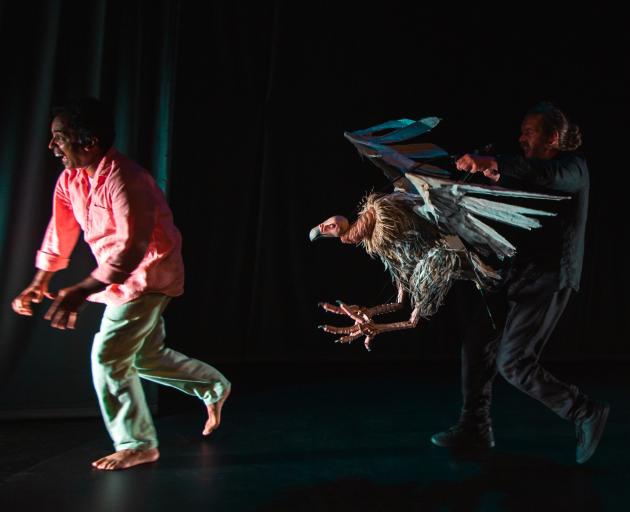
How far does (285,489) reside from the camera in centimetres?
259

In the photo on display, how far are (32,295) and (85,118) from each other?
68cm

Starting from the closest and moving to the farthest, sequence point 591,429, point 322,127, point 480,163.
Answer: point 480,163 → point 591,429 → point 322,127

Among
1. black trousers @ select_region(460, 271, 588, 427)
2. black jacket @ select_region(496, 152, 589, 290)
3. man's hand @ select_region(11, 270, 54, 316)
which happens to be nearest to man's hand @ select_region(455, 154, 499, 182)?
black jacket @ select_region(496, 152, 589, 290)

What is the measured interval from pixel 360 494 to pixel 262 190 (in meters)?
2.36

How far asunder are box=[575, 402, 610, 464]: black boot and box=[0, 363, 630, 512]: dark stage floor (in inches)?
2.9

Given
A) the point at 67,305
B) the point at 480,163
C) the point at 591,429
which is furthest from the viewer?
the point at 591,429

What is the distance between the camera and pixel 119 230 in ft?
8.13

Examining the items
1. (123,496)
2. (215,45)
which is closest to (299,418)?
(123,496)

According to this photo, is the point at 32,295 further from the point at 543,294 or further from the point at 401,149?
the point at 543,294

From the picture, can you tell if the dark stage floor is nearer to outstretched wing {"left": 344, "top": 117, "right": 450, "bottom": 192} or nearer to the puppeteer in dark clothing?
the puppeteer in dark clothing

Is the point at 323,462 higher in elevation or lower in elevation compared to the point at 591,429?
lower

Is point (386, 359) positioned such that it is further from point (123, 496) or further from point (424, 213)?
point (123, 496)

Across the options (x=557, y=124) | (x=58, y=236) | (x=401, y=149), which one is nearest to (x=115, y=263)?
(x=58, y=236)

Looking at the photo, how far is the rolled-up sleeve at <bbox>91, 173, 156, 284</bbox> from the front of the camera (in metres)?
2.45
